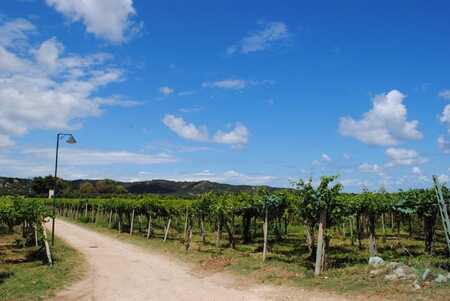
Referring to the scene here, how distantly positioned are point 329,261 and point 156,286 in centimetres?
808

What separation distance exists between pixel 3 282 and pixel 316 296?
10189 mm

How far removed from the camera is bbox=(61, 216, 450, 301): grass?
1217 centimetres

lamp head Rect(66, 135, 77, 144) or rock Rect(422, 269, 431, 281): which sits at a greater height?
lamp head Rect(66, 135, 77, 144)

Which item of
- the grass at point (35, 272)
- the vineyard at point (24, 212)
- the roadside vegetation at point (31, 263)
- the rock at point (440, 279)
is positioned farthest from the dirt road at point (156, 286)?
the rock at point (440, 279)

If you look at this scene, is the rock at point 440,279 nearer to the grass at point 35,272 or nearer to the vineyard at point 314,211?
Answer: the vineyard at point 314,211

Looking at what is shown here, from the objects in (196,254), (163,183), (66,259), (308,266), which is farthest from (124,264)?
(163,183)

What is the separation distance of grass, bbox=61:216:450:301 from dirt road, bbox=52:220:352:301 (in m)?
0.92

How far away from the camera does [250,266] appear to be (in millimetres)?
17375

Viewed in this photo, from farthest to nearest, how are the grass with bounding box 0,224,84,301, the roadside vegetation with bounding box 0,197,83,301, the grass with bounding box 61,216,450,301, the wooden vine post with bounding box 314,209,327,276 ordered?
the wooden vine post with bounding box 314,209,327,276
the roadside vegetation with bounding box 0,197,83,301
the grass with bounding box 0,224,84,301
the grass with bounding box 61,216,450,301

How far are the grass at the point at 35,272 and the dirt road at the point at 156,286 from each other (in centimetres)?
53

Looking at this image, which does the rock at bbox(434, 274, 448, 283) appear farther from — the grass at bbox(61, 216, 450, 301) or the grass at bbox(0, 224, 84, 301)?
the grass at bbox(0, 224, 84, 301)

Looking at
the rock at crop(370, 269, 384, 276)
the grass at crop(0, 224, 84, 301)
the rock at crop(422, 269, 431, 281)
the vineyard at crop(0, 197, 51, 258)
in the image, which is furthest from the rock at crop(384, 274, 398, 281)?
the vineyard at crop(0, 197, 51, 258)

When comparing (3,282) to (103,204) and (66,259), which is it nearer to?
(66,259)

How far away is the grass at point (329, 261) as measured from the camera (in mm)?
12172
